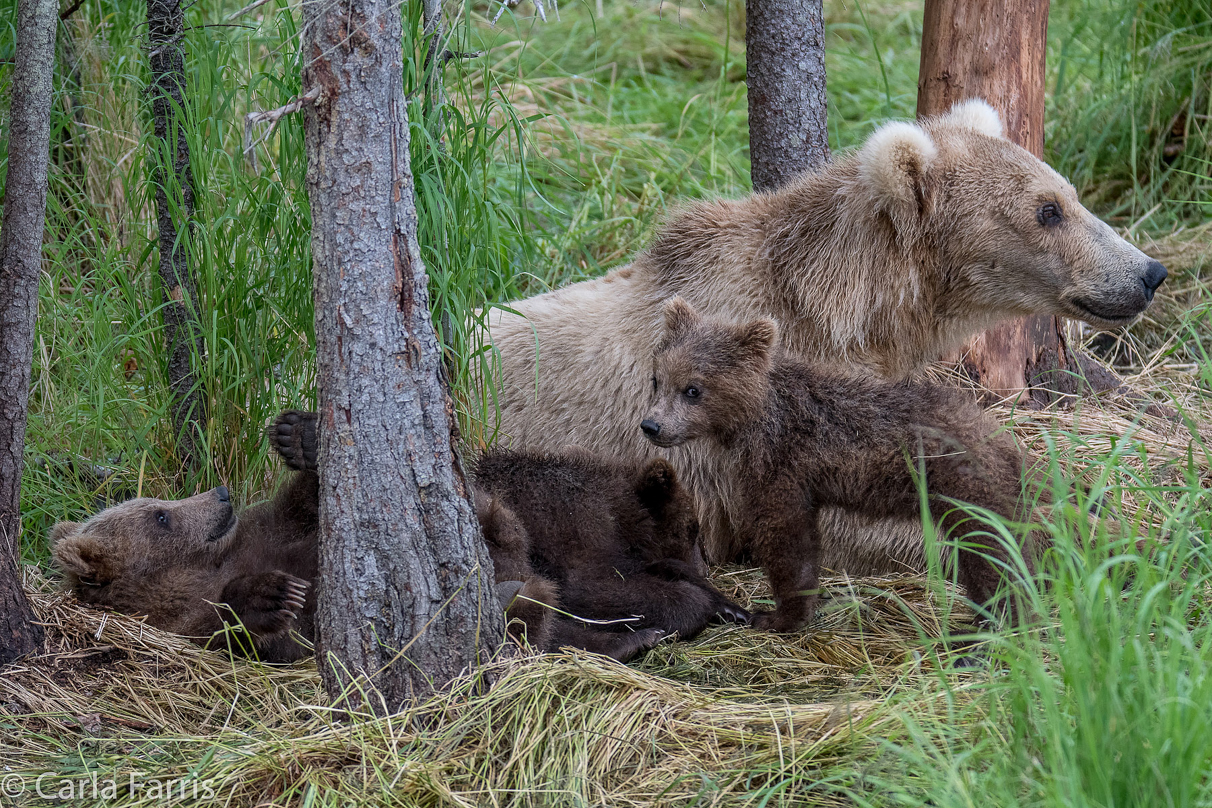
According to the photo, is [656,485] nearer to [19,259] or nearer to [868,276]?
[868,276]

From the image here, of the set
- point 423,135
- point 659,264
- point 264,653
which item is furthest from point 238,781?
point 659,264

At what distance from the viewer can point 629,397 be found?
4168mm

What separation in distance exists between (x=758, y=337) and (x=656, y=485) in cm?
69

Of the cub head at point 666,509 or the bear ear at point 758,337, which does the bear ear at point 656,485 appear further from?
the bear ear at point 758,337

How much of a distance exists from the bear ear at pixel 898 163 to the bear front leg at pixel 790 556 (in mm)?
1248

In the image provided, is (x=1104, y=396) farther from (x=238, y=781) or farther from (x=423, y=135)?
(x=238, y=781)

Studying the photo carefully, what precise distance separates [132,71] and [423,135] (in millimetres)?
2001

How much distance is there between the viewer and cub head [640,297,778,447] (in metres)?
3.41

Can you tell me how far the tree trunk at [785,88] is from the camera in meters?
4.86

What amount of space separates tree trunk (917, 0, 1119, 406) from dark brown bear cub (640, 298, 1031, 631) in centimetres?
151

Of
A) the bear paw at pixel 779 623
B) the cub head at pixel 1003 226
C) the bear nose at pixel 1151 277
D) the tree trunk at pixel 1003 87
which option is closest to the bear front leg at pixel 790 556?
the bear paw at pixel 779 623

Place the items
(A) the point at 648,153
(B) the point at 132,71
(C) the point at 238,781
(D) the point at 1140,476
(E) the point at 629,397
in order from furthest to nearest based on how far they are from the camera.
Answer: (A) the point at 648,153 < (B) the point at 132,71 < (E) the point at 629,397 < (D) the point at 1140,476 < (C) the point at 238,781

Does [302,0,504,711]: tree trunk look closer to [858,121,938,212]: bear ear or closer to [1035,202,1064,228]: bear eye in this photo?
[858,121,938,212]: bear ear

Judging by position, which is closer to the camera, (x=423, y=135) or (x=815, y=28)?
(x=423, y=135)
